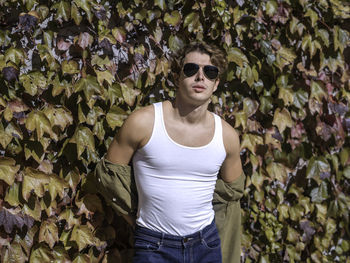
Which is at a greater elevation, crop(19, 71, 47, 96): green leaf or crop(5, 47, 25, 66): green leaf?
crop(5, 47, 25, 66): green leaf

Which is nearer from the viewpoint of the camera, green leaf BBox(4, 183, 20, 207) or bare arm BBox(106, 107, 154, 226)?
bare arm BBox(106, 107, 154, 226)

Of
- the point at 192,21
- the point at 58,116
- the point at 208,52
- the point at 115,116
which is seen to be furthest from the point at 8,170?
the point at 192,21

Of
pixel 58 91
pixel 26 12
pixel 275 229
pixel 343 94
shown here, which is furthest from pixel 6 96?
pixel 343 94

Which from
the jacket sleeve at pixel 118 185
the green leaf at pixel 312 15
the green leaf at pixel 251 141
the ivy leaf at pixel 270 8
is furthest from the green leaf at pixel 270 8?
the jacket sleeve at pixel 118 185

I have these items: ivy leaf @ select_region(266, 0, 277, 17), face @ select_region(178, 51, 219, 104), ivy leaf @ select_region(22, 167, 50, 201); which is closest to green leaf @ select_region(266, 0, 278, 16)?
ivy leaf @ select_region(266, 0, 277, 17)

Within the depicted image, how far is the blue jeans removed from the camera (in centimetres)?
220

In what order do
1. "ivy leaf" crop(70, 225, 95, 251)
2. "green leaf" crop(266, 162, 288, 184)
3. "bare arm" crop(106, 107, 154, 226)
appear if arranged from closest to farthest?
"bare arm" crop(106, 107, 154, 226) < "ivy leaf" crop(70, 225, 95, 251) < "green leaf" crop(266, 162, 288, 184)

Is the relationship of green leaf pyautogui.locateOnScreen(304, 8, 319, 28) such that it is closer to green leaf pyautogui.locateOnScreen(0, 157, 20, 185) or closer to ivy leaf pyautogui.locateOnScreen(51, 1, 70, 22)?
ivy leaf pyautogui.locateOnScreen(51, 1, 70, 22)

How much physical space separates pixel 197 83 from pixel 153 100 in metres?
0.57

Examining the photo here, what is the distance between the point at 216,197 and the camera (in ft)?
8.40

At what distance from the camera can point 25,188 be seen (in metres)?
2.34

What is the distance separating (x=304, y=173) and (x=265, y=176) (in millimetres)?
340

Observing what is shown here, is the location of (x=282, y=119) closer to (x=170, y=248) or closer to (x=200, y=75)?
(x=200, y=75)

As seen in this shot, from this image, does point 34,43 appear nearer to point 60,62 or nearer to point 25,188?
point 60,62
